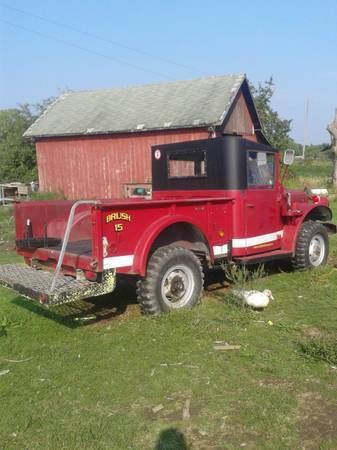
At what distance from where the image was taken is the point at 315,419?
11.4 ft

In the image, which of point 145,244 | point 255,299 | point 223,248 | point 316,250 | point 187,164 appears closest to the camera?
point 145,244

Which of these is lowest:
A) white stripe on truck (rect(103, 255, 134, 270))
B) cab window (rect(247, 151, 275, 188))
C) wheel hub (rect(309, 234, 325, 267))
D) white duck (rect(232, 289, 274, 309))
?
white duck (rect(232, 289, 274, 309))

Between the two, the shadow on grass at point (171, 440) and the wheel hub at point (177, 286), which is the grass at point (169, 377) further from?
the wheel hub at point (177, 286)

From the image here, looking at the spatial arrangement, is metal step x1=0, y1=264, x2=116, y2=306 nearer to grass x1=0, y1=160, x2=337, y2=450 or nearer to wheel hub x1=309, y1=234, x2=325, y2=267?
grass x1=0, y1=160, x2=337, y2=450

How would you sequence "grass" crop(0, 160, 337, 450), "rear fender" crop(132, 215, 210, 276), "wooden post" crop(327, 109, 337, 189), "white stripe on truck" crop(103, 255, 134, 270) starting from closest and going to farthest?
"grass" crop(0, 160, 337, 450), "white stripe on truck" crop(103, 255, 134, 270), "rear fender" crop(132, 215, 210, 276), "wooden post" crop(327, 109, 337, 189)

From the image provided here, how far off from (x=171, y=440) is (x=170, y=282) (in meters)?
2.68

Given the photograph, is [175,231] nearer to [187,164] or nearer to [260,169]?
[187,164]

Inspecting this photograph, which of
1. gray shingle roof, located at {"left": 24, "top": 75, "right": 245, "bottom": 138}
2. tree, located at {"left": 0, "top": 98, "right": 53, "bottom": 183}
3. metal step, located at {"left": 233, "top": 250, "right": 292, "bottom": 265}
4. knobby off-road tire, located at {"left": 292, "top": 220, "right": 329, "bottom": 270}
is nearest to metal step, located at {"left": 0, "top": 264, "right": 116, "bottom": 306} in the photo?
metal step, located at {"left": 233, "top": 250, "right": 292, "bottom": 265}

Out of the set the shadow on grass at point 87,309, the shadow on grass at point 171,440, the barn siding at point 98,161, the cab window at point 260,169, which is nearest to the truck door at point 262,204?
the cab window at point 260,169

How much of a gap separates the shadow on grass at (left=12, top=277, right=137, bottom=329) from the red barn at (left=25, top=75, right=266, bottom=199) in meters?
13.4

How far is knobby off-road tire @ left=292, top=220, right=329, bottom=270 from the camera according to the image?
7.68 meters

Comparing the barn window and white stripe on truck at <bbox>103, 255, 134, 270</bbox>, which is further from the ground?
the barn window

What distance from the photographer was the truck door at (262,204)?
6855mm

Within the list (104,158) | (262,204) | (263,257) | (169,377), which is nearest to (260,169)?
(262,204)
